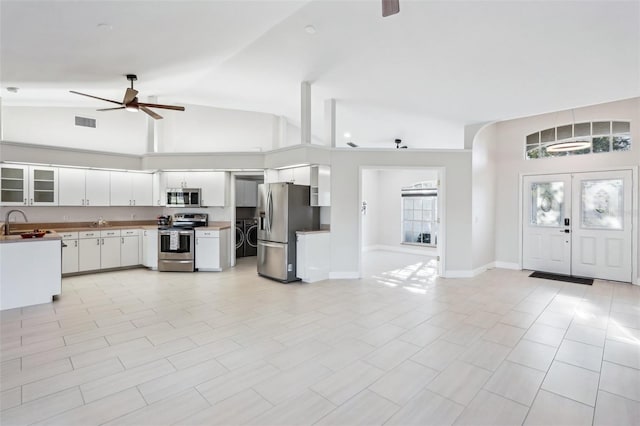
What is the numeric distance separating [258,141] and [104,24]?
447 centimetres

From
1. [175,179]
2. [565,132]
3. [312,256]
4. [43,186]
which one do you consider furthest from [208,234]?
[565,132]

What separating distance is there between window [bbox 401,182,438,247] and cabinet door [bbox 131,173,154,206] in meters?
6.61

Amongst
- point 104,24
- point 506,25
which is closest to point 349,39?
point 506,25

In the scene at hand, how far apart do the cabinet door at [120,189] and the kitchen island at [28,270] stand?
2.23 meters

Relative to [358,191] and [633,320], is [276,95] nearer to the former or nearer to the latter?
[358,191]

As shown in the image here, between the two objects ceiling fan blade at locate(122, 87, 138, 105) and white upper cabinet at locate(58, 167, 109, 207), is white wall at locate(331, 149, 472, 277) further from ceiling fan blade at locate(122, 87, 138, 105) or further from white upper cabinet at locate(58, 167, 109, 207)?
white upper cabinet at locate(58, 167, 109, 207)

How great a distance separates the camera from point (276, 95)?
591cm

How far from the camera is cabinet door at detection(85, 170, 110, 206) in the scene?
606 centimetres

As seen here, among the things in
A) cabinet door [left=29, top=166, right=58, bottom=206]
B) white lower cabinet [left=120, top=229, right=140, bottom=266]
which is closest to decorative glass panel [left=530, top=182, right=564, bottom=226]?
white lower cabinet [left=120, top=229, right=140, bottom=266]

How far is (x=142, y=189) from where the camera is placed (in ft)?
22.0

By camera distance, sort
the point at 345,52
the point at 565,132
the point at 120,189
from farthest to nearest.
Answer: the point at 120,189 < the point at 565,132 < the point at 345,52

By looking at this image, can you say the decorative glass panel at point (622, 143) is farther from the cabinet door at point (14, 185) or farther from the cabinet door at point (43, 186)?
the cabinet door at point (14, 185)

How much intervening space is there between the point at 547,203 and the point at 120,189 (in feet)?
28.4

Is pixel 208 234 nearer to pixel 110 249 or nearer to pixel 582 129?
pixel 110 249
